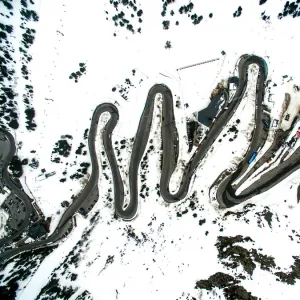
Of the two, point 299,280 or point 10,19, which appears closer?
point 299,280

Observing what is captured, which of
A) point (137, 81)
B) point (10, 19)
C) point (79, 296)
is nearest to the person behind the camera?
point (79, 296)

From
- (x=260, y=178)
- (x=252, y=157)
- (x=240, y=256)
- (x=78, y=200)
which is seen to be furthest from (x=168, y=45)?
(x=240, y=256)

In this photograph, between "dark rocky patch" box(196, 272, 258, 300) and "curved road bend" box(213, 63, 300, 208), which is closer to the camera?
"dark rocky patch" box(196, 272, 258, 300)

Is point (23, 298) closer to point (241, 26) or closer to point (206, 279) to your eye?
point (206, 279)

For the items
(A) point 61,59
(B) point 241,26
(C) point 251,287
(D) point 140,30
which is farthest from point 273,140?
(A) point 61,59

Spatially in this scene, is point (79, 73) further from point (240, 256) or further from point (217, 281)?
point (217, 281)

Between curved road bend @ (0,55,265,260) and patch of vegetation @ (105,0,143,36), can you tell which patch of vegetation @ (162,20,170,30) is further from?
curved road bend @ (0,55,265,260)

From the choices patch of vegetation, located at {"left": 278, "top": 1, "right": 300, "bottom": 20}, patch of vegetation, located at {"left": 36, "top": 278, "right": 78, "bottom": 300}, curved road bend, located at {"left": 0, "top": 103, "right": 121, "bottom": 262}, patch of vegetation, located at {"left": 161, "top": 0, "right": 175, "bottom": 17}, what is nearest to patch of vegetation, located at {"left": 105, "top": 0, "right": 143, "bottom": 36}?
patch of vegetation, located at {"left": 161, "top": 0, "right": 175, "bottom": 17}
